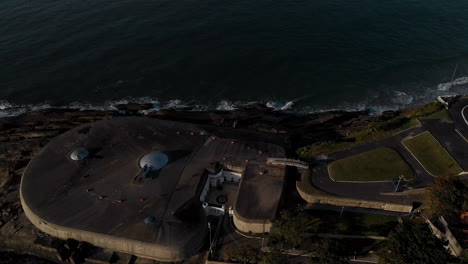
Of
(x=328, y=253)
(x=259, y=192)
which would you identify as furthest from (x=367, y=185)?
(x=259, y=192)

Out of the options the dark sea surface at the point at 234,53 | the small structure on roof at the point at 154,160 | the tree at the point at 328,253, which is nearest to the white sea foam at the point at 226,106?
the dark sea surface at the point at 234,53

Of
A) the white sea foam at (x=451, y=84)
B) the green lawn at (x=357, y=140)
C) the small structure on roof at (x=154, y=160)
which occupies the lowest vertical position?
the white sea foam at (x=451, y=84)

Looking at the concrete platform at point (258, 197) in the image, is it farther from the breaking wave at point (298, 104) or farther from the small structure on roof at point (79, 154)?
the breaking wave at point (298, 104)

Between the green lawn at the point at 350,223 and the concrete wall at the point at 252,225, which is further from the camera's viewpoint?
the green lawn at the point at 350,223

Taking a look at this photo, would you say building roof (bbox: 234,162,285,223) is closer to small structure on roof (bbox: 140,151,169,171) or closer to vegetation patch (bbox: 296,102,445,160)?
vegetation patch (bbox: 296,102,445,160)

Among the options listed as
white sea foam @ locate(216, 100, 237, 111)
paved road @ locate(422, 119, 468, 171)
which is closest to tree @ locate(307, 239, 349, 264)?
paved road @ locate(422, 119, 468, 171)

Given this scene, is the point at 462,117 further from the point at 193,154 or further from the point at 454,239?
the point at 193,154

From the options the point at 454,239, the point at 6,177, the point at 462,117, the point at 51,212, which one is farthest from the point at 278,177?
the point at 6,177
